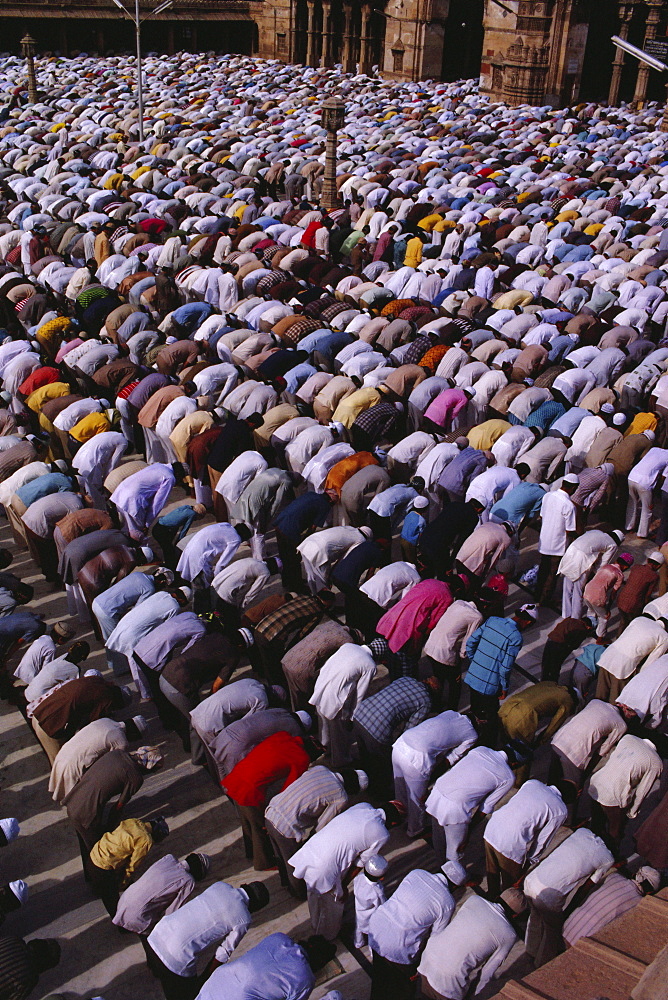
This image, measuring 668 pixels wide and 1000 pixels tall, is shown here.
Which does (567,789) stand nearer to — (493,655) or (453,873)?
(453,873)

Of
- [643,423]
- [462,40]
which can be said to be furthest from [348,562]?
[462,40]

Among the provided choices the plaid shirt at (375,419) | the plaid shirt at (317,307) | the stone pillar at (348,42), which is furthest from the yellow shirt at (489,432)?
the stone pillar at (348,42)

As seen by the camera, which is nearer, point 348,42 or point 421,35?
point 421,35

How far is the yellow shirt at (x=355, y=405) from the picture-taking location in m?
9.79

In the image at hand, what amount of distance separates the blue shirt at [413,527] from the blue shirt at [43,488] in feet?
10.5

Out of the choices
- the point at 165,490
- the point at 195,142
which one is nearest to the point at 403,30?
the point at 195,142

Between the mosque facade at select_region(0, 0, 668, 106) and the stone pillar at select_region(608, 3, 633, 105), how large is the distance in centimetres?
4

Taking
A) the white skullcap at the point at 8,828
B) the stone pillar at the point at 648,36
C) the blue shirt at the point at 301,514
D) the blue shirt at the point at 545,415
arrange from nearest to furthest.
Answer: the white skullcap at the point at 8,828 → the blue shirt at the point at 301,514 → the blue shirt at the point at 545,415 → the stone pillar at the point at 648,36

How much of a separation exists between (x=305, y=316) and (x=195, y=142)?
42.7ft

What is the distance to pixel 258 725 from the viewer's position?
586 centimetres

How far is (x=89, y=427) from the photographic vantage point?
9.45 meters

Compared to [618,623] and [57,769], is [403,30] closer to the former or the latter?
[618,623]

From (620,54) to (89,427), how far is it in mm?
27947

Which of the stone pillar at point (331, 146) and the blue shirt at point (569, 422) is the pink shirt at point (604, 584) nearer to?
the blue shirt at point (569, 422)
